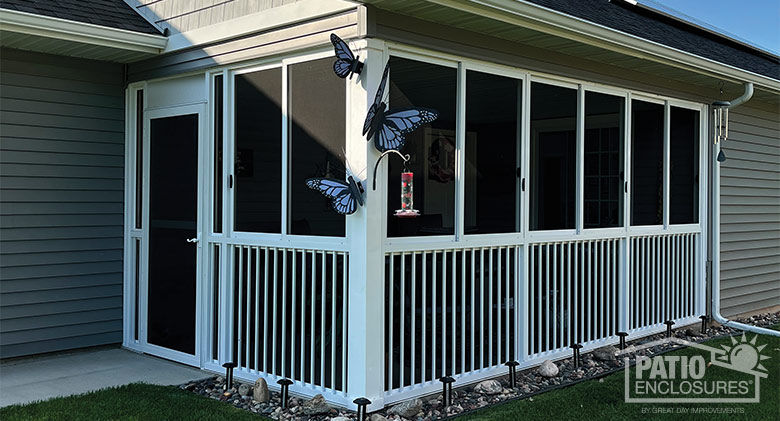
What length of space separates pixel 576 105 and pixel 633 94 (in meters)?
0.85

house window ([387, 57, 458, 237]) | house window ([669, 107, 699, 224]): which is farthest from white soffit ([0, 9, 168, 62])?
house window ([669, 107, 699, 224])

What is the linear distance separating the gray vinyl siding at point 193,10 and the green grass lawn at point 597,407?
2.80 m

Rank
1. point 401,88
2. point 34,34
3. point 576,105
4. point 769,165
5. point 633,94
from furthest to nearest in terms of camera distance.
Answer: point 769,165 < point 633,94 < point 576,105 < point 34,34 < point 401,88

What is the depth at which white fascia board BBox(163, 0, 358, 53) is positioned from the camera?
396 cm

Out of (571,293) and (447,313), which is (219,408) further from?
(571,293)

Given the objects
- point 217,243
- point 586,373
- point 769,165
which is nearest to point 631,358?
point 586,373

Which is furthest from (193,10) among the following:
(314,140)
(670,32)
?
(670,32)

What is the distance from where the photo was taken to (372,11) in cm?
378

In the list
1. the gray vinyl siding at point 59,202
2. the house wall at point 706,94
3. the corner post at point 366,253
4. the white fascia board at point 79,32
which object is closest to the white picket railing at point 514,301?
the corner post at point 366,253

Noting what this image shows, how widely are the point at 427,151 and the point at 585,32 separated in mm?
1385

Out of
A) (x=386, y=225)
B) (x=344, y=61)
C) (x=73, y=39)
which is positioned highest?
(x=73, y=39)

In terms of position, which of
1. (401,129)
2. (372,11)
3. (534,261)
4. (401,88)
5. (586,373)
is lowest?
(586,373)

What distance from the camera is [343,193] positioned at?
12.5ft

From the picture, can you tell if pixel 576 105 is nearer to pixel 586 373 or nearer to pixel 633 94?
pixel 633 94
